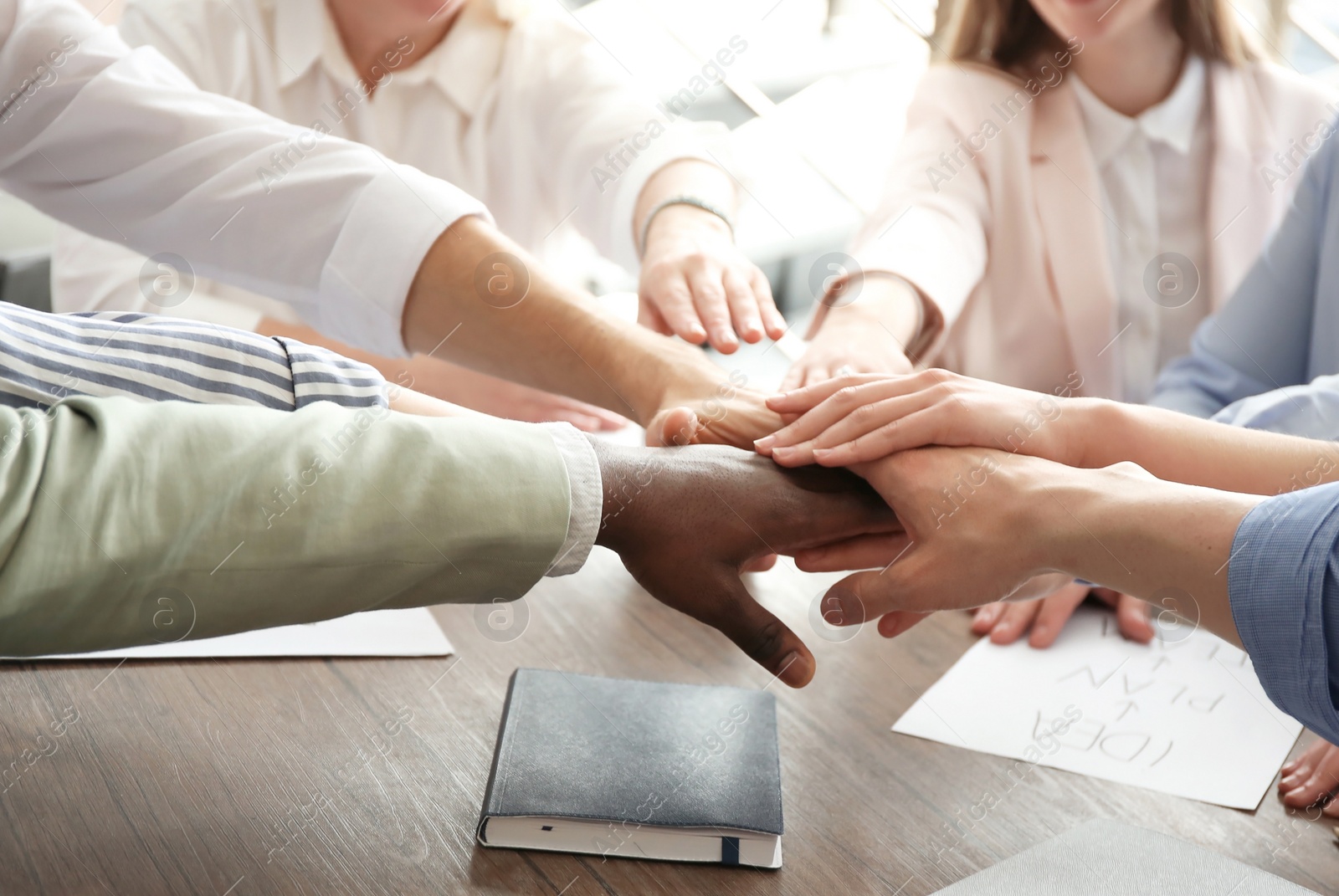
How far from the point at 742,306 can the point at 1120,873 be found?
691mm

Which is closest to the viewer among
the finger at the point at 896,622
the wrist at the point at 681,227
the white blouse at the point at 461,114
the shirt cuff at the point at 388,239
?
the finger at the point at 896,622

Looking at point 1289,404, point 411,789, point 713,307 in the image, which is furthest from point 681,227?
point 411,789

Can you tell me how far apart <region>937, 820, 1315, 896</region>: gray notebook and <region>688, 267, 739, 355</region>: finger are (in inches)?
23.5

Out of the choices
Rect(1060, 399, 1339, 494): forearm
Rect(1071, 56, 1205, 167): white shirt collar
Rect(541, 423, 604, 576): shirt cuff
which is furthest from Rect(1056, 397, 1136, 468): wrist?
Rect(1071, 56, 1205, 167): white shirt collar

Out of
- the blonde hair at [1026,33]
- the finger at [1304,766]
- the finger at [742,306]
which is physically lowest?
the finger at [1304,766]

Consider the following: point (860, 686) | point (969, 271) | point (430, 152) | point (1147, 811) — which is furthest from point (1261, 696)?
point (430, 152)

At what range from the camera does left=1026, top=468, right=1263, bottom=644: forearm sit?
2.26 feet

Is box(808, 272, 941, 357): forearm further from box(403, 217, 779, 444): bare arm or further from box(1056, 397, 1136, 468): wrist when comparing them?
box(1056, 397, 1136, 468): wrist

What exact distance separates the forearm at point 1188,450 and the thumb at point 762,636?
367 millimetres

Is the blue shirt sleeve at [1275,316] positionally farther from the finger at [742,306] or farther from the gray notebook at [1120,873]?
the gray notebook at [1120,873]

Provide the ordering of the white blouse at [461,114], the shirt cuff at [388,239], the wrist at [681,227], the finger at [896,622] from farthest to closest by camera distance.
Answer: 1. the white blouse at [461,114]
2. the wrist at [681,227]
3. the shirt cuff at [388,239]
4. the finger at [896,622]

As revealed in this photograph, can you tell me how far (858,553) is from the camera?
0.99 m

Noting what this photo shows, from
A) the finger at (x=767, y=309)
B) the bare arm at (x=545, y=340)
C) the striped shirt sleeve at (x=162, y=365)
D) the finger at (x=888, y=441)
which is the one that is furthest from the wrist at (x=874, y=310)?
the striped shirt sleeve at (x=162, y=365)

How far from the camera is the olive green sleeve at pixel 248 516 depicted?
544 millimetres
